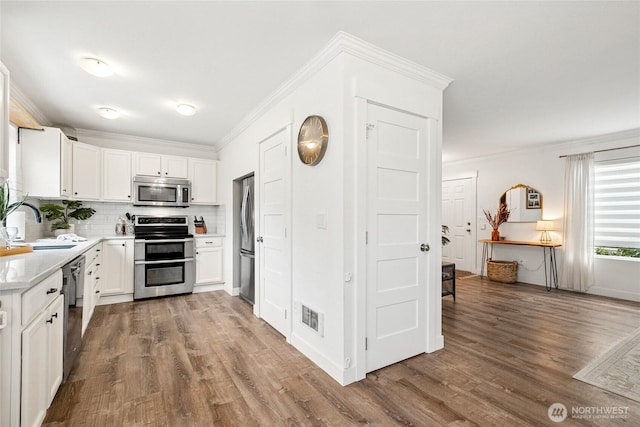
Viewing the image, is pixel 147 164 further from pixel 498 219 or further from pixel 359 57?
pixel 498 219

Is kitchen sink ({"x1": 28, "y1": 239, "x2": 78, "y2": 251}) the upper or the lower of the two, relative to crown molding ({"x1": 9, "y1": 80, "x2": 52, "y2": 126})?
lower

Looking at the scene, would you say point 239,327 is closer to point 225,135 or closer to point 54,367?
point 54,367

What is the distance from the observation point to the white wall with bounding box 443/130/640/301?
4566 millimetres

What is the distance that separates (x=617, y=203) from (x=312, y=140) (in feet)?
16.8

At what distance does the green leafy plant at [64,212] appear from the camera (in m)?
3.82

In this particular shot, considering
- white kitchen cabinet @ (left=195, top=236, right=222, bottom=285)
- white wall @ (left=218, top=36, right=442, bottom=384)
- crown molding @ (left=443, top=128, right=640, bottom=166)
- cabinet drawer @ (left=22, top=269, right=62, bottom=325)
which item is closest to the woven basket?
crown molding @ (left=443, top=128, right=640, bottom=166)

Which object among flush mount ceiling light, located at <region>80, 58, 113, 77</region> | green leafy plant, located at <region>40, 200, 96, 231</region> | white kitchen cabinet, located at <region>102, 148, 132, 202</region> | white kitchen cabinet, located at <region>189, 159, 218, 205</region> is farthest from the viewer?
white kitchen cabinet, located at <region>189, 159, 218, 205</region>

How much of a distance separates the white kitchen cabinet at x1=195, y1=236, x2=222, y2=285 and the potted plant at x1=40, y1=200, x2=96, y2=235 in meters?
1.52

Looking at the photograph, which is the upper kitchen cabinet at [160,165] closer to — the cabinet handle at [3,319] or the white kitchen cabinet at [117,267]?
the white kitchen cabinet at [117,267]

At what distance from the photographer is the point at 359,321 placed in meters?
2.23

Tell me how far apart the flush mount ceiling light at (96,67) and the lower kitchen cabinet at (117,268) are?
2.44 metres

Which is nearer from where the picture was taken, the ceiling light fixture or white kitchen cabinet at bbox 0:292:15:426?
white kitchen cabinet at bbox 0:292:15:426

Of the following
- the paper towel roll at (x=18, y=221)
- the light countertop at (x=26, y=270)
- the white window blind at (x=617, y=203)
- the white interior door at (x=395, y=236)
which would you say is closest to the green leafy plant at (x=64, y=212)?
the paper towel roll at (x=18, y=221)

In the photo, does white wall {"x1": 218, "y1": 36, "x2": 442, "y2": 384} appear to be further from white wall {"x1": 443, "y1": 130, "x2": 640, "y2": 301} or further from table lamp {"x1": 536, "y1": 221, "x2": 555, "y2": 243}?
white wall {"x1": 443, "y1": 130, "x2": 640, "y2": 301}
